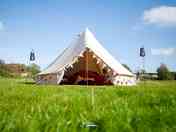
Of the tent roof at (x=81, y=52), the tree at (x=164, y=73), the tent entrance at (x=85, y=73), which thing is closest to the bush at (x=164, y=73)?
the tree at (x=164, y=73)

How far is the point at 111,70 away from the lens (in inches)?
841

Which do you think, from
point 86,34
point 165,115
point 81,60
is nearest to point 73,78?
point 81,60

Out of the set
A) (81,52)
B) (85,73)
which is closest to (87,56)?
(81,52)

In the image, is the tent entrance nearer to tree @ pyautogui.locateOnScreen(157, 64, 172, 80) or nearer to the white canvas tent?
the white canvas tent

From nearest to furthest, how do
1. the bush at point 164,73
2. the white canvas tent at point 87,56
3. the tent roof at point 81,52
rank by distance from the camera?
the white canvas tent at point 87,56, the tent roof at point 81,52, the bush at point 164,73

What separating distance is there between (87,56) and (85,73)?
326 centimetres

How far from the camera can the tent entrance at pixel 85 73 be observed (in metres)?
23.6

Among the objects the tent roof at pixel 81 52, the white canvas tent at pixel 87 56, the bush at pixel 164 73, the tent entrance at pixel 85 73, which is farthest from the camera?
the bush at pixel 164 73

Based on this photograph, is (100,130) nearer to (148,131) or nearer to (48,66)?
(148,131)

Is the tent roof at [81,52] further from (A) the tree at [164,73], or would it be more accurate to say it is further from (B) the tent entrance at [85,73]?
(A) the tree at [164,73]

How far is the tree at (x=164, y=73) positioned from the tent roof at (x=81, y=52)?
41176mm

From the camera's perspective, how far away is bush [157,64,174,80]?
62.2 metres

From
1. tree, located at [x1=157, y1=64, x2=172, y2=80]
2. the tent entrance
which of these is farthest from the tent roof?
tree, located at [x1=157, y1=64, x2=172, y2=80]

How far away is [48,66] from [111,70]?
17.6 ft
